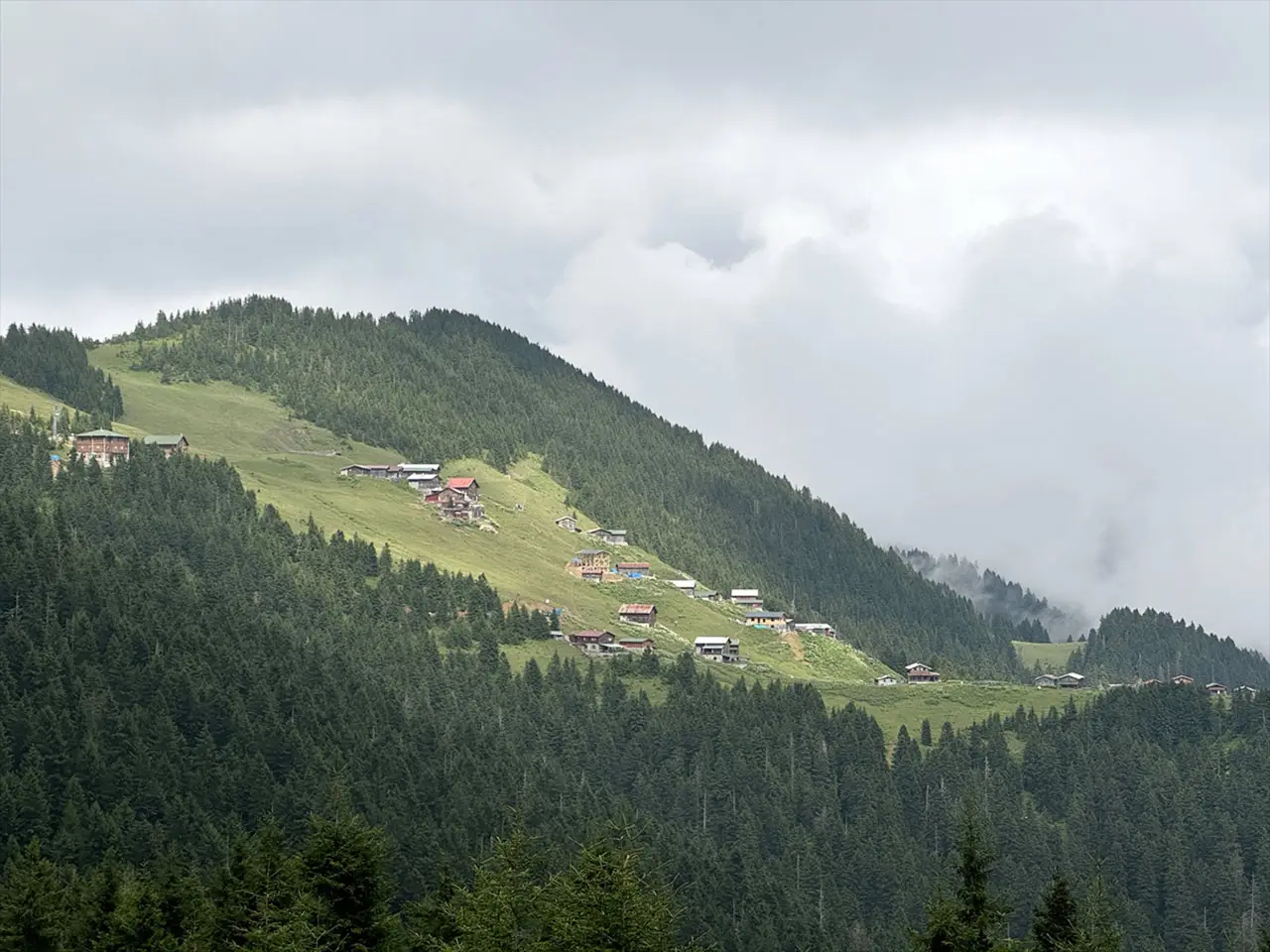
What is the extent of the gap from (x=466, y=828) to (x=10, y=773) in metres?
50.8

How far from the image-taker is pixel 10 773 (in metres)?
147

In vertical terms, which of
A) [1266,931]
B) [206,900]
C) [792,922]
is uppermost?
[1266,931]

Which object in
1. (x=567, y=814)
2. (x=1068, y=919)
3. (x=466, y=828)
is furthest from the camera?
(x=567, y=814)

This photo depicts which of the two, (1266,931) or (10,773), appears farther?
(10,773)

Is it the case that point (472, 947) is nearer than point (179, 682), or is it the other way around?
point (472, 947)

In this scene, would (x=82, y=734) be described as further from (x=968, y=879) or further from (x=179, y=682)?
(x=968, y=879)

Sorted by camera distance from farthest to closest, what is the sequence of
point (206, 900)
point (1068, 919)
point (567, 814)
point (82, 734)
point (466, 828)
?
point (567, 814), point (466, 828), point (82, 734), point (206, 900), point (1068, 919)

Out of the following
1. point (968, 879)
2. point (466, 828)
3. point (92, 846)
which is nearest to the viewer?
point (968, 879)

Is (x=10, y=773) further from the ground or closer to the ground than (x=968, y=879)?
closer to the ground

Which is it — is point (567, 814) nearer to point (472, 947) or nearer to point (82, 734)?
point (82, 734)

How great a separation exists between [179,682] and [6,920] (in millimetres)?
94236

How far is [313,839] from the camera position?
75375 millimetres

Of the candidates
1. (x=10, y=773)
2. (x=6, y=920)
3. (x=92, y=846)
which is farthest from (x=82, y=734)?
(x=6, y=920)

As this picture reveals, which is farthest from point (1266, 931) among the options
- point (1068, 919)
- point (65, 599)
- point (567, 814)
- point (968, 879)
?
point (65, 599)
